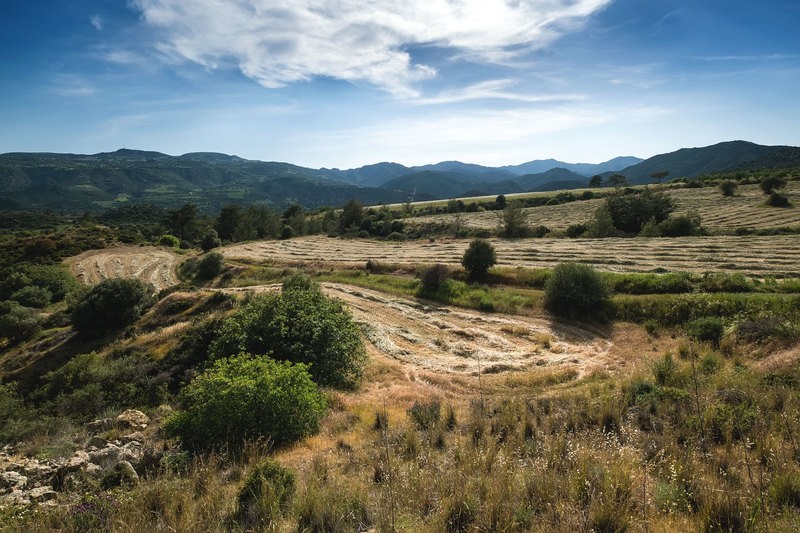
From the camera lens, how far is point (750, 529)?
12.6ft

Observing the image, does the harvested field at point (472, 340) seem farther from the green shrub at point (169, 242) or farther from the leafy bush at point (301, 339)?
the green shrub at point (169, 242)

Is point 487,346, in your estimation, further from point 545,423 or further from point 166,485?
point 166,485

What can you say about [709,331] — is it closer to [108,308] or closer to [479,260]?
[479,260]

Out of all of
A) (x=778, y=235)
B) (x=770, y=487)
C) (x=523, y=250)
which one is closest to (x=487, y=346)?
(x=770, y=487)

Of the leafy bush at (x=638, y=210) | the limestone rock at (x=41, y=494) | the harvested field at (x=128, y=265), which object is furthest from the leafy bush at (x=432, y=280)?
the leafy bush at (x=638, y=210)

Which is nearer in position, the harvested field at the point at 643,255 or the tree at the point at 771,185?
the harvested field at the point at 643,255

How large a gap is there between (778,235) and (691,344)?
31.8m

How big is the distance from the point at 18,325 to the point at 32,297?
39.4ft

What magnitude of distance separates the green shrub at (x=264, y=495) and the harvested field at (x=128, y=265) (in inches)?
1787

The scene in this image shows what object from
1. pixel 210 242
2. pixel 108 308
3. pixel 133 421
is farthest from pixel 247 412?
pixel 210 242

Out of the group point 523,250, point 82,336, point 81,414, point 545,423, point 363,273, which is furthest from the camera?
point 523,250

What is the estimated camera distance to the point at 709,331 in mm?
15055

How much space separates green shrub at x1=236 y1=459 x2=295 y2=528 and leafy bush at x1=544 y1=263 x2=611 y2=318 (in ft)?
61.8

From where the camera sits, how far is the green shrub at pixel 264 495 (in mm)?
4793
